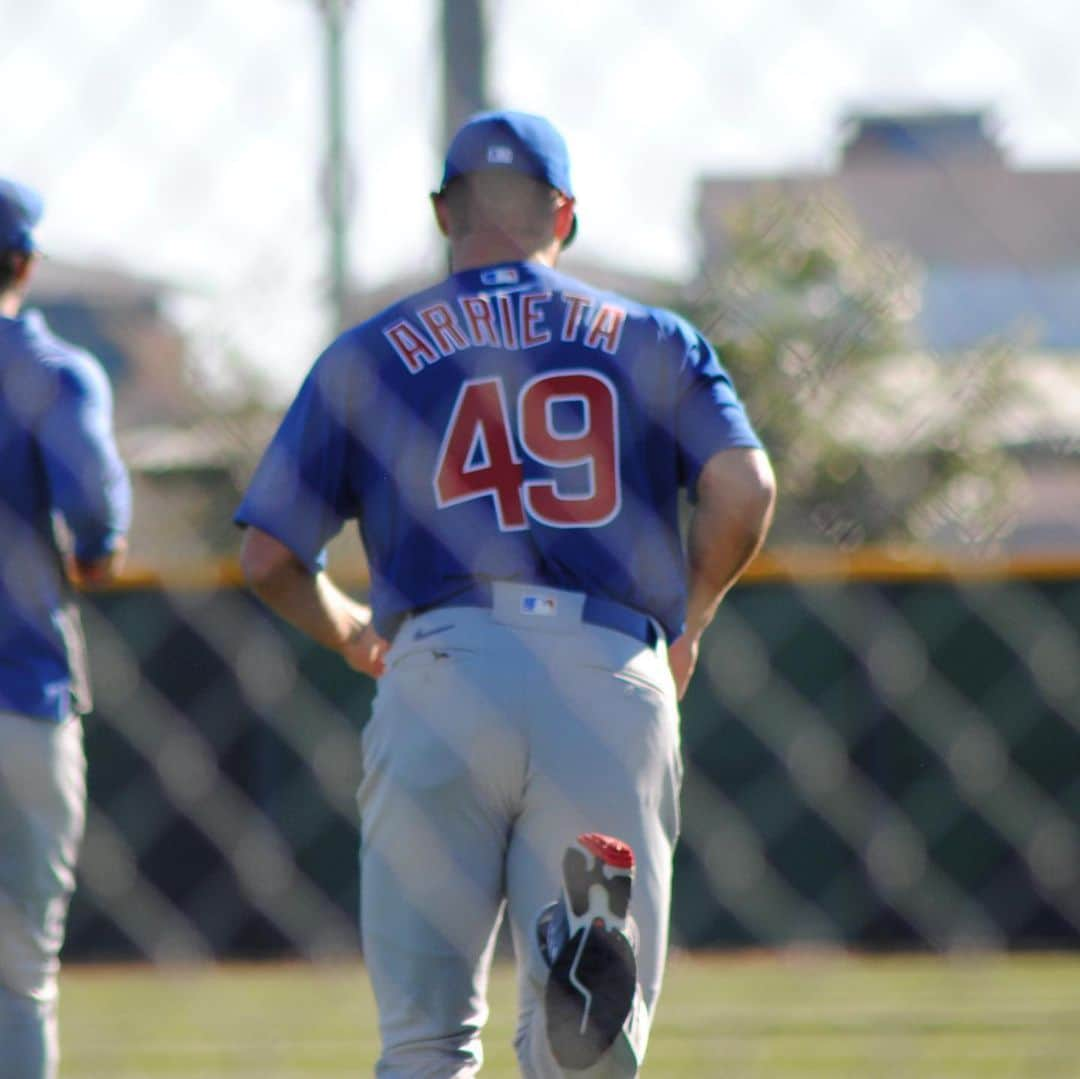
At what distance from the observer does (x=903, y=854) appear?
28.7ft

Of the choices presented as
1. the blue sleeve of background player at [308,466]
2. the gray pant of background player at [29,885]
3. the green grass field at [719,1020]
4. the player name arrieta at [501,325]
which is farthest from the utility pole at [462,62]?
the green grass field at [719,1020]

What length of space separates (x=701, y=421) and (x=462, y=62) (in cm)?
63

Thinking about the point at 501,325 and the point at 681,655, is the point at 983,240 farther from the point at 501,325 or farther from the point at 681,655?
the point at 501,325

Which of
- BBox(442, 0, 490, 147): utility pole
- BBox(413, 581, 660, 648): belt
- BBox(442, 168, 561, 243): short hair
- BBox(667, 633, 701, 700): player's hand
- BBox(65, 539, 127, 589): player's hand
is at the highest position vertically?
BBox(442, 0, 490, 147): utility pole

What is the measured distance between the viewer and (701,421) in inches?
124

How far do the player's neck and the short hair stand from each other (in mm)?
13

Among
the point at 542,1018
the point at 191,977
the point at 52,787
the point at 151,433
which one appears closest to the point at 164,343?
the point at 151,433

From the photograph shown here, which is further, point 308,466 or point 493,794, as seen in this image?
point 308,466

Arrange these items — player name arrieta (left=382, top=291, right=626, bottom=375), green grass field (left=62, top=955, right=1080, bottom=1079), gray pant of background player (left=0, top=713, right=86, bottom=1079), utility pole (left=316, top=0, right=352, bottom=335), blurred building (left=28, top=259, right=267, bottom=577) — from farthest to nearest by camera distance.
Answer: green grass field (left=62, top=955, right=1080, bottom=1079), blurred building (left=28, top=259, right=267, bottom=577), gray pant of background player (left=0, top=713, right=86, bottom=1079), player name arrieta (left=382, top=291, right=626, bottom=375), utility pole (left=316, top=0, right=352, bottom=335)

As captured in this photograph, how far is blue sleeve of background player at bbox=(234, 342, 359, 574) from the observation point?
313 cm

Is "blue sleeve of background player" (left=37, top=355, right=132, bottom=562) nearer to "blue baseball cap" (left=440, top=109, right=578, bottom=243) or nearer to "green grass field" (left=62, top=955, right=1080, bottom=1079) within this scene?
"blue baseball cap" (left=440, top=109, right=578, bottom=243)

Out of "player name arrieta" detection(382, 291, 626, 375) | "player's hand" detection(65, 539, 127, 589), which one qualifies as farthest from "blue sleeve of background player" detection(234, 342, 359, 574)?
"player's hand" detection(65, 539, 127, 589)

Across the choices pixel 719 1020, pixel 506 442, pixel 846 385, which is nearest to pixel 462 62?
pixel 506 442

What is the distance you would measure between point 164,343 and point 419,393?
2397mm
